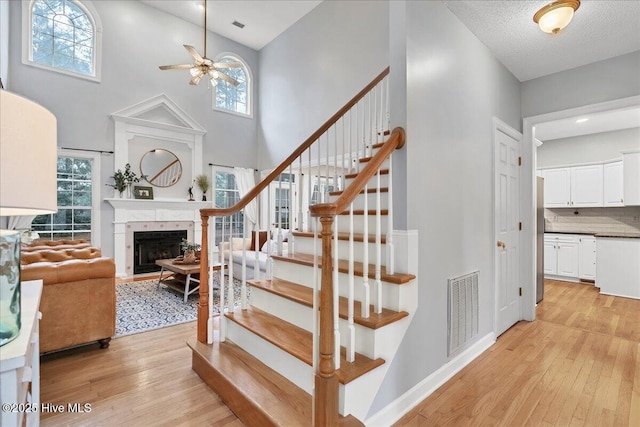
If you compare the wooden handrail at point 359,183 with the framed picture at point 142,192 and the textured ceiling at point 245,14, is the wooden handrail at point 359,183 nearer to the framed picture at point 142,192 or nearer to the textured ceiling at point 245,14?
the textured ceiling at point 245,14

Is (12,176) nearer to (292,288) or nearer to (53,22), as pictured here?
(292,288)

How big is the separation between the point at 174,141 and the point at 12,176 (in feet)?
20.3

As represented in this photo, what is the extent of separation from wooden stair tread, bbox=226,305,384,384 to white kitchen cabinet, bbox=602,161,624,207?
6.15 m

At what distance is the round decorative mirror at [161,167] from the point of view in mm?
6000

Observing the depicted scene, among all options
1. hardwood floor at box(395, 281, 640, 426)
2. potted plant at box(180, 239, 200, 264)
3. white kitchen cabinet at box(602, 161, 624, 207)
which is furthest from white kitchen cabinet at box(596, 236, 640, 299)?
potted plant at box(180, 239, 200, 264)

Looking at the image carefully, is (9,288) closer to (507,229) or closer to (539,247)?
(507,229)

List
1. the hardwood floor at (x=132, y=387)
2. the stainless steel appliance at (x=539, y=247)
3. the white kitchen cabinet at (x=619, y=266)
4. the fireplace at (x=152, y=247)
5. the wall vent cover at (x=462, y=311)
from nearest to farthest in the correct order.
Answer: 1. the hardwood floor at (x=132, y=387)
2. the wall vent cover at (x=462, y=311)
3. the stainless steel appliance at (x=539, y=247)
4. the white kitchen cabinet at (x=619, y=266)
5. the fireplace at (x=152, y=247)

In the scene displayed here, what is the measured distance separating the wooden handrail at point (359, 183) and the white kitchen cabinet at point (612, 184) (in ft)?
18.8

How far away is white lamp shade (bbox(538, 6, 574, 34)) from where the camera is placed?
82.1 inches

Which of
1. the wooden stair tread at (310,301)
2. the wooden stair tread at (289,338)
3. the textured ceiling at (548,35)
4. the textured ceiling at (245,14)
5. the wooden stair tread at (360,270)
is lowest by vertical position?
the wooden stair tread at (289,338)

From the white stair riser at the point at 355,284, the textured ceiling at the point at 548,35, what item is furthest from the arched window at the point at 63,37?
the textured ceiling at the point at 548,35

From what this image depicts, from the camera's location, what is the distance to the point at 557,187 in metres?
6.04

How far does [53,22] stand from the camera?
5.17 metres

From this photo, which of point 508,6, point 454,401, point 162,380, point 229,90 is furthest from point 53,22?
point 454,401
